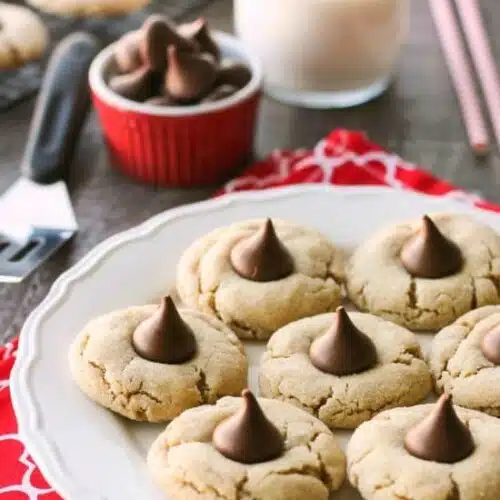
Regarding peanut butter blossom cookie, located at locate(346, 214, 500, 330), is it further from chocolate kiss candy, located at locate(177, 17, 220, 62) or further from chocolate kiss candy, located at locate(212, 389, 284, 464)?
chocolate kiss candy, located at locate(177, 17, 220, 62)

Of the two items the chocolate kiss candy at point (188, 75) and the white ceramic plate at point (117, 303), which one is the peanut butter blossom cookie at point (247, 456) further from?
the chocolate kiss candy at point (188, 75)

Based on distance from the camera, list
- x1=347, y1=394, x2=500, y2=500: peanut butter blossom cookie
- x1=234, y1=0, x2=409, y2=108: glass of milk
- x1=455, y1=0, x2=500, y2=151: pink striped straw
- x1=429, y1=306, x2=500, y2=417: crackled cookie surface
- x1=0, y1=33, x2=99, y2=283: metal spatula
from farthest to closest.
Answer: x1=455, y1=0, x2=500, y2=151: pink striped straw → x1=234, y1=0, x2=409, y2=108: glass of milk → x1=0, y1=33, x2=99, y2=283: metal spatula → x1=429, y1=306, x2=500, y2=417: crackled cookie surface → x1=347, y1=394, x2=500, y2=500: peanut butter blossom cookie

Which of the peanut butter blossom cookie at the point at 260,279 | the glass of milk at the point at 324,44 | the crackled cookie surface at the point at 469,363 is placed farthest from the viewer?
the glass of milk at the point at 324,44

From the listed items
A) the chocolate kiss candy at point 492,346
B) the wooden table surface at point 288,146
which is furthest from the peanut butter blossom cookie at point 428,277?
the wooden table surface at point 288,146

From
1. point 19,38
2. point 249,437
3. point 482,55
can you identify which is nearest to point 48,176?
point 19,38

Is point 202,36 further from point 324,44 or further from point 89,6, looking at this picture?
point 89,6

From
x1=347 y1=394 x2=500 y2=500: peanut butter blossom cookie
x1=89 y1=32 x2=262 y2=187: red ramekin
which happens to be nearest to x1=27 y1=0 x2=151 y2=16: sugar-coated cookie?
x1=89 y1=32 x2=262 y2=187: red ramekin
